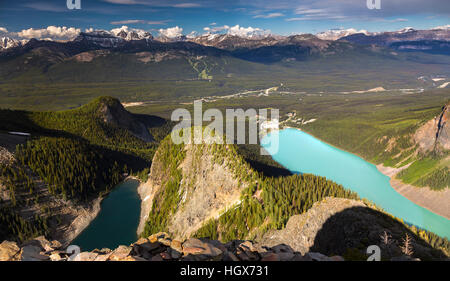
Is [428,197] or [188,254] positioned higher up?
[188,254]

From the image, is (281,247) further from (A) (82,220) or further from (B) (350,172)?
(B) (350,172)

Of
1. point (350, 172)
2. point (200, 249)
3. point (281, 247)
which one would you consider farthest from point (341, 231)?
point (350, 172)

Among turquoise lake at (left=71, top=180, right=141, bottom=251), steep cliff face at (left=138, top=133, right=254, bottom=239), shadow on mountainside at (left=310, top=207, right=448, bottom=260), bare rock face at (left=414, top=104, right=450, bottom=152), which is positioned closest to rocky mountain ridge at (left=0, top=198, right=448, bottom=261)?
shadow on mountainside at (left=310, top=207, right=448, bottom=260)

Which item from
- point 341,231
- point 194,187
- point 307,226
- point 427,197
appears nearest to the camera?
point 341,231

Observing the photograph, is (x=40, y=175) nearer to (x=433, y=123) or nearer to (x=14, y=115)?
(x=14, y=115)

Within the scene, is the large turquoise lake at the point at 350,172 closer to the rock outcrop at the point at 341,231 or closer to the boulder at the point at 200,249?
the rock outcrop at the point at 341,231

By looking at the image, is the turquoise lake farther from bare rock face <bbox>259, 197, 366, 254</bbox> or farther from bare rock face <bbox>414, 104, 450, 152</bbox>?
bare rock face <bbox>414, 104, 450, 152</bbox>

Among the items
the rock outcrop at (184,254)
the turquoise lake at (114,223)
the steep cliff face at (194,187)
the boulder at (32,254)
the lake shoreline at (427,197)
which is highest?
the rock outcrop at (184,254)

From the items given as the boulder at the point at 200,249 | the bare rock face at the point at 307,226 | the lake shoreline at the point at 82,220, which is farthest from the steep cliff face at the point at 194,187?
the boulder at the point at 200,249
